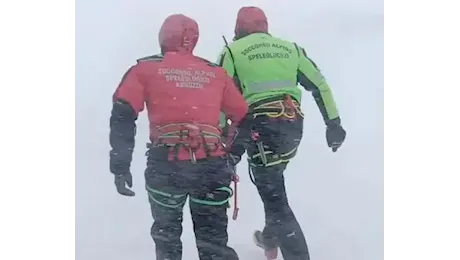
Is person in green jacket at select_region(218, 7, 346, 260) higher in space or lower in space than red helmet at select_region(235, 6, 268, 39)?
lower

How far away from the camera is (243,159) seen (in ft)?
4.76

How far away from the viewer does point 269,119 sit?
57.4 inches

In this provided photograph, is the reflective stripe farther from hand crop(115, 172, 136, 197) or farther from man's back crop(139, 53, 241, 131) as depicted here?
hand crop(115, 172, 136, 197)

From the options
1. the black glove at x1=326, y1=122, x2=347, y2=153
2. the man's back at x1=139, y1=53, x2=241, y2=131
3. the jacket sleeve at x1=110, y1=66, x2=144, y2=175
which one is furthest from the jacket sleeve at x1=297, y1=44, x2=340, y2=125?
the jacket sleeve at x1=110, y1=66, x2=144, y2=175

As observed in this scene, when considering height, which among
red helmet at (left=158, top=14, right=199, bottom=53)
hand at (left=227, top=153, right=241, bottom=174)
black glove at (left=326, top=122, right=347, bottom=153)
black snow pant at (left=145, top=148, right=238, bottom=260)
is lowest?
black snow pant at (left=145, top=148, right=238, bottom=260)

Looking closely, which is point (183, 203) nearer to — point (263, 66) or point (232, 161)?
point (232, 161)

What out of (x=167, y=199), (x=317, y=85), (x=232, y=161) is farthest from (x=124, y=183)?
(x=317, y=85)

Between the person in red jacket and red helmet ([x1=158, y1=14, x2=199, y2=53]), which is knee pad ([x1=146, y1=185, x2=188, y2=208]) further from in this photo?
red helmet ([x1=158, y1=14, x2=199, y2=53])

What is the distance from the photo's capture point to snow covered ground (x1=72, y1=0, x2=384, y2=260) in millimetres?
1416
